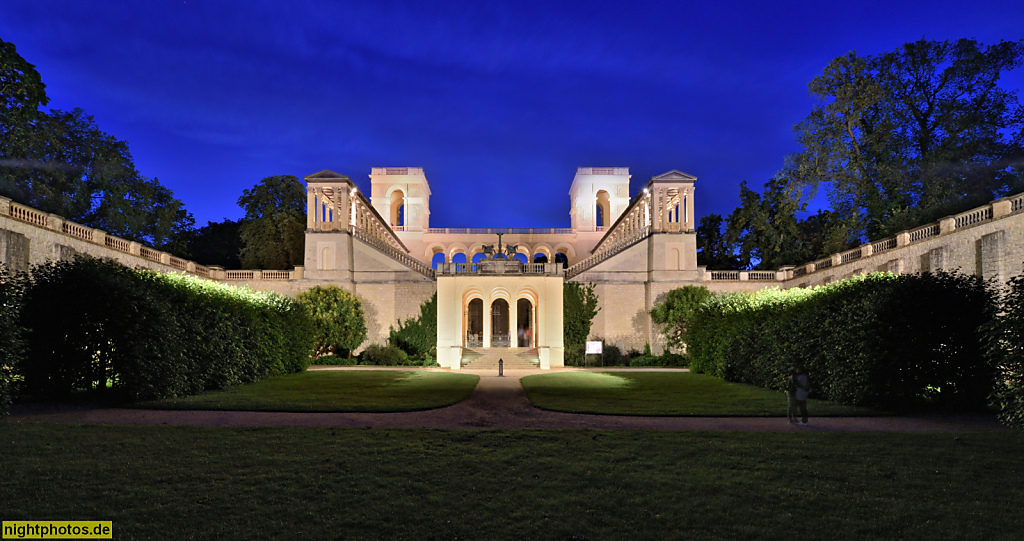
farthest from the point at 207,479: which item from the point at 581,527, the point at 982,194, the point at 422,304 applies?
the point at 982,194

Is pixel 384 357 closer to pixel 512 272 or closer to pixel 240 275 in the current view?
pixel 512 272

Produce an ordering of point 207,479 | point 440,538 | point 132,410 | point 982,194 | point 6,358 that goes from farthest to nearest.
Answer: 1. point 982,194
2. point 132,410
3. point 6,358
4. point 207,479
5. point 440,538

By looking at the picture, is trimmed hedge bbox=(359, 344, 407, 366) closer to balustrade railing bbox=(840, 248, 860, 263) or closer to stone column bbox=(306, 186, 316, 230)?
stone column bbox=(306, 186, 316, 230)

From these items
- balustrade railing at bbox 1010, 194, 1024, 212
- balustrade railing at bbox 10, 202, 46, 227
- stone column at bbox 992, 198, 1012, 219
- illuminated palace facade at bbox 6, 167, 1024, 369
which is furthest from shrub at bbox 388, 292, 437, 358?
balustrade railing at bbox 1010, 194, 1024, 212

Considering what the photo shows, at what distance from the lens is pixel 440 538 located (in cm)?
466

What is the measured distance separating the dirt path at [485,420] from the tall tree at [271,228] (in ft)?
92.6

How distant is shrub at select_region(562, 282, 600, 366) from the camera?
3331 centimetres

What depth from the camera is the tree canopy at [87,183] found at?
26188mm

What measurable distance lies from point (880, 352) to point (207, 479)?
47.5 ft

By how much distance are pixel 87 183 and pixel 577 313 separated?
99.5 feet

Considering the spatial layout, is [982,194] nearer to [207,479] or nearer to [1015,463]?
[1015,463]

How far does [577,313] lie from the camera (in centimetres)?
3350

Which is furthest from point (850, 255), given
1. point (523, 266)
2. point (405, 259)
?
point (405, 259)

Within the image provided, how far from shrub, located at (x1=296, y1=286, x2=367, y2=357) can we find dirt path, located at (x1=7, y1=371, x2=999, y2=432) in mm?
18637
